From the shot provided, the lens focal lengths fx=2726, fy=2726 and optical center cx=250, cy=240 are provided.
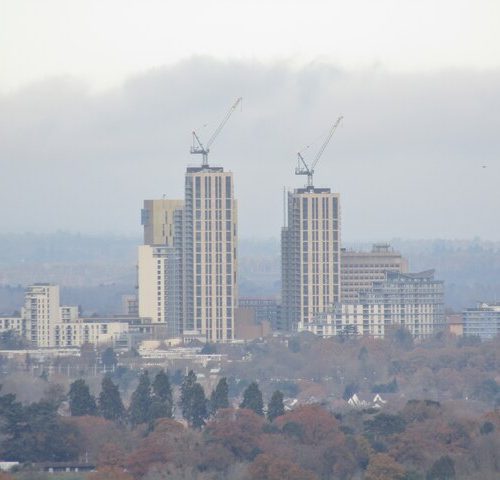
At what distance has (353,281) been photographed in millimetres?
A: 110125

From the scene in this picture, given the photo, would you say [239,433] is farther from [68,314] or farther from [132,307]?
[132,307]

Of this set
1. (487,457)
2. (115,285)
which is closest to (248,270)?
(115,285)

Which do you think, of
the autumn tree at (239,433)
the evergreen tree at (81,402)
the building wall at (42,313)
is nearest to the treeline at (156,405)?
the evergreen tree at (81,402)

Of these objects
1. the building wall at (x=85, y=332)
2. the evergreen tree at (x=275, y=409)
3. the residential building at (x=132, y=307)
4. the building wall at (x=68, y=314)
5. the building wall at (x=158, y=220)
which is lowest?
the evergreen tree at (x=275, y=409)

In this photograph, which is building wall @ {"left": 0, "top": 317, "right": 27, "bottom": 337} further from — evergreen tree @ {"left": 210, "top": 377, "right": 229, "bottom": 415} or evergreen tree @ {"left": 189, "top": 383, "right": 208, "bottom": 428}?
evergreen tree @ {"left": 189, "top": 383, "right": 208, "bottom": 428}

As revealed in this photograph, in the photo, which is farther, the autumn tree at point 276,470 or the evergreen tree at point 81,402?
the evergreen tree at point 81,402

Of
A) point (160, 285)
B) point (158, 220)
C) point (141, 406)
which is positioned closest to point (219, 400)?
point (141, 406)

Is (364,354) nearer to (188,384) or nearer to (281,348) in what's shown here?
(281,348)

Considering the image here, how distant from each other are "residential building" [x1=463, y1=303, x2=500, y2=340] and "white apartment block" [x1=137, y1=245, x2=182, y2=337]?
11170 millimetres

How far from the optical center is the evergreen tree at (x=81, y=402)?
64062 mm

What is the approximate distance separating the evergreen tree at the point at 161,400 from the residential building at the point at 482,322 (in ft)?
125

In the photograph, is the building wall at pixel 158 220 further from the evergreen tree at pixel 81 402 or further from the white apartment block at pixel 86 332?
the evergreen tree at pixel 81 402

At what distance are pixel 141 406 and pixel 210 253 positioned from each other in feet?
135

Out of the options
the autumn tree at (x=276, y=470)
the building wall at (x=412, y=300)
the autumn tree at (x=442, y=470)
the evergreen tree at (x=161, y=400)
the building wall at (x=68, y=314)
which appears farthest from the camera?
the building wall at (x=412, y=300)
